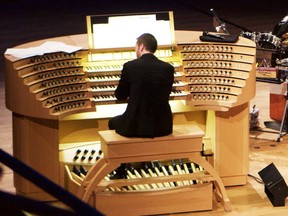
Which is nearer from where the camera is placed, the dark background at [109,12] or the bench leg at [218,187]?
the bench leg at [218,187]

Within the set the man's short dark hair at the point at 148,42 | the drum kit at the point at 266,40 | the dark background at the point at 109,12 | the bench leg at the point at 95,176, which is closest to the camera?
the bench leg at the point at 95,176

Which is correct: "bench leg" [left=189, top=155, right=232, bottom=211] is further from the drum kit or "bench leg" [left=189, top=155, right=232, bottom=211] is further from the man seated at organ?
the drum kit

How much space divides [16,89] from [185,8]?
8883mm

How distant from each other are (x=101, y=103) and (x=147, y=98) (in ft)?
1.65

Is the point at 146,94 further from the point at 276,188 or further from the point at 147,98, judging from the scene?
the point at 276,188

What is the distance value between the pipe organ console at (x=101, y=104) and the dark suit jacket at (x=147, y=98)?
1.26ft

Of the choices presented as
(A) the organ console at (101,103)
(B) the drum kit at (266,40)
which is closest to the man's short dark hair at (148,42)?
(A) the organ console at (101,103)

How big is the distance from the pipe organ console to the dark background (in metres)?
5.37

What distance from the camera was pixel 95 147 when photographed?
18.5ft

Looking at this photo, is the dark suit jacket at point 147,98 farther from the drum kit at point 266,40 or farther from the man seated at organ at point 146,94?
the drum kit at point 266,40

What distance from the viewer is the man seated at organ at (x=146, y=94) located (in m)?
4.80

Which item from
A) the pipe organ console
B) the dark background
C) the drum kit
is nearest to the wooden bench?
the pipe organ console

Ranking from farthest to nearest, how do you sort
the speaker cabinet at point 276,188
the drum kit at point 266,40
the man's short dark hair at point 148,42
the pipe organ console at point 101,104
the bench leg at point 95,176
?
1. the drum kit at point 266,40
2. the speaker cabinet at point 276,188
3. the pipe organ console at point 101,104
4. the man's short dark hair at point 148,42
5. the bench leg at point 95,176

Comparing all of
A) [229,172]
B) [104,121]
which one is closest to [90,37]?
[104,121]
